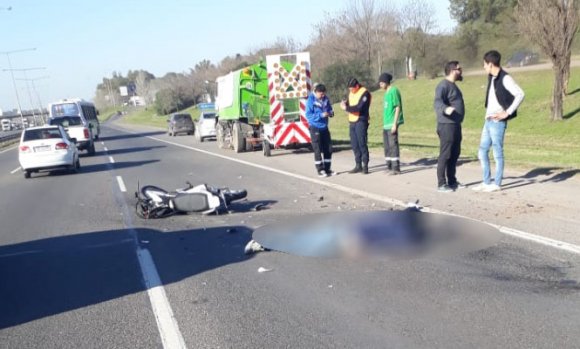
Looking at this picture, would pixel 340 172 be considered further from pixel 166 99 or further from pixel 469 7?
pixel 166 99

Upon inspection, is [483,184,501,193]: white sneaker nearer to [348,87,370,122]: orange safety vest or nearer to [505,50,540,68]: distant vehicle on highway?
[348,87,370,122]: orange safety vest

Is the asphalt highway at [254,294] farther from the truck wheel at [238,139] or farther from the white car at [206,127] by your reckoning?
the white car at [206,127]

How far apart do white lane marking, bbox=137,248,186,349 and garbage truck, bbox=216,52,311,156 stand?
1106 centimetres

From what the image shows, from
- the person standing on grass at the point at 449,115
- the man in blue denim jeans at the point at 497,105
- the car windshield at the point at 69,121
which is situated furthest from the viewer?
the car windshield at the point at 69,121

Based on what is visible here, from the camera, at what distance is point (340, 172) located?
1334cm

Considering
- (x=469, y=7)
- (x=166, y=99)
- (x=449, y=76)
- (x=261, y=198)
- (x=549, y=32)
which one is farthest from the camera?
(x=166, y=99)

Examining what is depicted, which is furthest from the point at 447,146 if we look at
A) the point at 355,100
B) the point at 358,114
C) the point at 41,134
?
the point at 41,134

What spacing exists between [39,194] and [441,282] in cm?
1124

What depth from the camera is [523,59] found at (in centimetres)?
4916

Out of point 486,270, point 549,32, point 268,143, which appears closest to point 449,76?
point 486,270

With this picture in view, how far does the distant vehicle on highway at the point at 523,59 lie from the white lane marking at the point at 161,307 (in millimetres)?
46462

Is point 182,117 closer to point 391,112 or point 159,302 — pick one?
point 391,112

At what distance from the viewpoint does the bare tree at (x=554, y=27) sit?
24297 millimetres

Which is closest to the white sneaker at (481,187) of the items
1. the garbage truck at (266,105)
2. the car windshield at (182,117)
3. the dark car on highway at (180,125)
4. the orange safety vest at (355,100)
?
the orange safety vest at (355,100)
